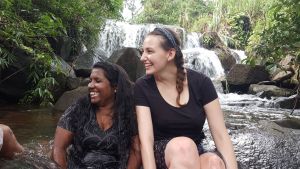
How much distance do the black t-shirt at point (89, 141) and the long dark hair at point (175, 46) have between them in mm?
564

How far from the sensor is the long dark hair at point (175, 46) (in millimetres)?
2726

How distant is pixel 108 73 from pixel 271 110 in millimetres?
7051

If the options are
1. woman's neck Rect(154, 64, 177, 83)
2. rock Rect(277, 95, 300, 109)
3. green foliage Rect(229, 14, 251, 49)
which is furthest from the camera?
green foliage Rect(229, 14, 251, 49)

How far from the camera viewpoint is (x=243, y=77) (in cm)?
1245

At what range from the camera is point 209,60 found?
1611cm

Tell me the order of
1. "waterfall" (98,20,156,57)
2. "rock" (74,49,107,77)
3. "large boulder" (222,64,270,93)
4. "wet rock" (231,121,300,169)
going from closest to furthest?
"wet rock" (231,121,300,169) < "rock" (74,49,107,77) < "large boulder" (222,64,270,93) < "waterfall" (98,20,156,57)

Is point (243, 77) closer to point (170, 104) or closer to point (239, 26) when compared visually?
point (239, 26)

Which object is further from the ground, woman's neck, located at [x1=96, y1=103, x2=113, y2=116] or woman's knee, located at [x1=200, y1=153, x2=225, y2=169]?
woman's neck, located at [x1=96, y1=103, x2=113, y2=116]

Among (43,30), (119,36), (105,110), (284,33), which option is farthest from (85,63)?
(105,110)

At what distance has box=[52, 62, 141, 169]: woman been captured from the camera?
9.21ft

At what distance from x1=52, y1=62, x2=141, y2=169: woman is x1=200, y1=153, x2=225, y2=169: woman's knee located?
1.78 feet

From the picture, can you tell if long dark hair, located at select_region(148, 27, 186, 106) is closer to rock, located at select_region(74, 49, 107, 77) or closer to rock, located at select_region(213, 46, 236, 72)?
rock, located at select_region(74, 49, 107, 77)

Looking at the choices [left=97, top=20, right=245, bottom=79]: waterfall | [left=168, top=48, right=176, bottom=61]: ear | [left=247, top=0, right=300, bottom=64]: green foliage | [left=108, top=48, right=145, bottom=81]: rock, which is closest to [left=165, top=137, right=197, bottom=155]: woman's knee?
[left=168, top=48, right=176, bottom=61]: ear

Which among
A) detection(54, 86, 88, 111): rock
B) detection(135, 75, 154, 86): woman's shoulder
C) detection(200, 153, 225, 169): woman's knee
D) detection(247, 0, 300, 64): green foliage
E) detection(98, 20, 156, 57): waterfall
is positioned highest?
detection(98, 20, 156, 57): waterfall
